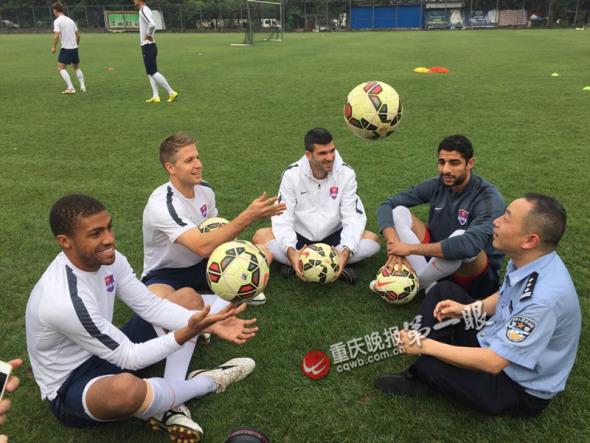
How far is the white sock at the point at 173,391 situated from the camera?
2.79 metres

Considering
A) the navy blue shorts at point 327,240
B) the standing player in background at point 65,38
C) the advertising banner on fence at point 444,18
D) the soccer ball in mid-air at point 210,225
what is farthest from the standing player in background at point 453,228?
the advertising banner on fence at point 444,18

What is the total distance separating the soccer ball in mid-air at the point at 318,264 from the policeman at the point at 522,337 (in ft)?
4.86

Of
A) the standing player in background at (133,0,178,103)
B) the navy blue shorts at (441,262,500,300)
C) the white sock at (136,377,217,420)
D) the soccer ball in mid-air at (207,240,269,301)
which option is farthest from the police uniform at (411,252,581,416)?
the standing player in background at (133,0,178,103)

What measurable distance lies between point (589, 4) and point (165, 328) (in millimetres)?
65339

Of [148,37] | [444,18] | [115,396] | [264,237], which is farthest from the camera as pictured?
[444,18]

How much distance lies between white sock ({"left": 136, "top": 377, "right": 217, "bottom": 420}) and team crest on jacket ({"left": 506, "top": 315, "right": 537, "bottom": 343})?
205 centimetres

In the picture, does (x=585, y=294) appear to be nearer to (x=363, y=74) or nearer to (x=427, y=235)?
(x=427, y=235)

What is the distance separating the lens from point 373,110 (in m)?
4.79

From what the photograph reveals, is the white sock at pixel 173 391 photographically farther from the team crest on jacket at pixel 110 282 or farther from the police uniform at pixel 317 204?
the police uniform at pixel 317 204

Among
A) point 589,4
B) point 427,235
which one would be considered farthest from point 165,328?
point 589,4

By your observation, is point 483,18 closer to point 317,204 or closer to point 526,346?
point 317,204

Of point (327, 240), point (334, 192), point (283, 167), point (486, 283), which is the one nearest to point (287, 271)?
point (327, 240)

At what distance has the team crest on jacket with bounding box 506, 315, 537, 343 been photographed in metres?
2.47

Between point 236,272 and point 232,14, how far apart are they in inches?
2393
